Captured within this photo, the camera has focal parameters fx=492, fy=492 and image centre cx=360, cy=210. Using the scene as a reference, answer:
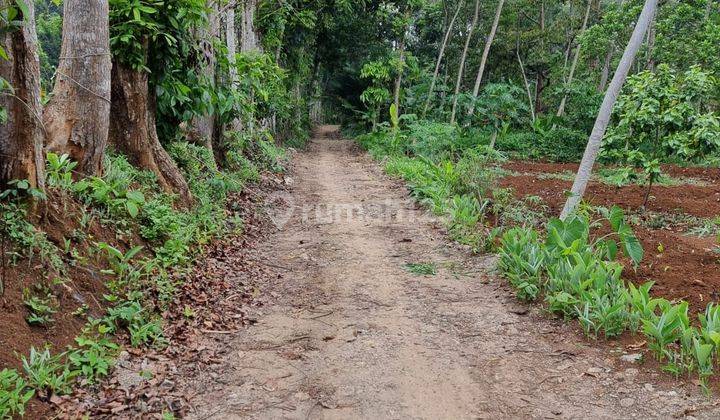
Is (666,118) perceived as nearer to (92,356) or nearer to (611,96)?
(611,96)

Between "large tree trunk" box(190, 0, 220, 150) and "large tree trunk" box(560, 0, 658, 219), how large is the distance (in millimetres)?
5645

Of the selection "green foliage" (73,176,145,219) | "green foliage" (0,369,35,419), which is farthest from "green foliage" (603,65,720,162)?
"green foliage" (0,369,35,419)

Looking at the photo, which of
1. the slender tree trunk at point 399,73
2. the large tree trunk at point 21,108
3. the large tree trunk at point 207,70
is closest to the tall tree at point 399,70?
the slender tree trunk at point 399,73

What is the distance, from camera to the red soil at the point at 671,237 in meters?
5.10

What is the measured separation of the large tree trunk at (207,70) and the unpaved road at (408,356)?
3.20 metres

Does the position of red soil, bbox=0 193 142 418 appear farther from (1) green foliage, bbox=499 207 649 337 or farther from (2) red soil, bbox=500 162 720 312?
(2) red soil, bbox=500 162 720 312

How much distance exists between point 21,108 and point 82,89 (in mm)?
1296

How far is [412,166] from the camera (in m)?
12.7

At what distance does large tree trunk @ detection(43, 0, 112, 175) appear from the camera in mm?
4879

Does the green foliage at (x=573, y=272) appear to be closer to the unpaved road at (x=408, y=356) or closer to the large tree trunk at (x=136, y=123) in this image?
the unpaved road at (x=408, y=356)

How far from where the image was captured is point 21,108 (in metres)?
3.85

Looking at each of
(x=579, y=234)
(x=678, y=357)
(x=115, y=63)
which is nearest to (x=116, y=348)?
(x=115, y=63)

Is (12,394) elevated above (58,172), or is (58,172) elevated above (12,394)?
(58,172)

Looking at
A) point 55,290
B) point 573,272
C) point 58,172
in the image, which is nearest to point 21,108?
point 58,172
